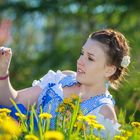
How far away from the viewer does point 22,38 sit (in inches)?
427

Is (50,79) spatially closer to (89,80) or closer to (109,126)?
(89,80)

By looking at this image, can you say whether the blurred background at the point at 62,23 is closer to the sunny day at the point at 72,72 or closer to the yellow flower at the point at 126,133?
the sunny day at the point at 72,72

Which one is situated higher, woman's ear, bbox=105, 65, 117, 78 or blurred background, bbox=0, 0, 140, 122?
blurred background, bbox=0, 0, 140, 122

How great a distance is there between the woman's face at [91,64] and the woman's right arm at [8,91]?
313 mm

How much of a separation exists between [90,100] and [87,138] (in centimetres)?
93

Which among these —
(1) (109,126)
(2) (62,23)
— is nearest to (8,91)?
(1) (109,126)

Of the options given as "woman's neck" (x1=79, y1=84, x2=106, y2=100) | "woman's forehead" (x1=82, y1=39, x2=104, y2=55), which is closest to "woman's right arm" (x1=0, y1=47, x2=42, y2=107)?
"woman's neck" (x1=79, y1=84, x2=106, y2=100)

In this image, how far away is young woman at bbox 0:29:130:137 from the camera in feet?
9.39

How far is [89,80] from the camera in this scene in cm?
291

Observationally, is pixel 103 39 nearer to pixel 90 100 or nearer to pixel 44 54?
pixel 90 100

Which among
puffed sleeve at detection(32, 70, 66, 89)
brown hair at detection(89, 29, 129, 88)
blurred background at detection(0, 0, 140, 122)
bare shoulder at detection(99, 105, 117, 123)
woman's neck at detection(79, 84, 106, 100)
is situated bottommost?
bare shoulder at detection(99, 105, 117, 123)

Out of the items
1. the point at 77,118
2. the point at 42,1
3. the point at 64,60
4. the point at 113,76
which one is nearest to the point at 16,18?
the point at 42,1

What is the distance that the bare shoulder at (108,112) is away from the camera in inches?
107

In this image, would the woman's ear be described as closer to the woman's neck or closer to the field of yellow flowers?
the woman's neck
